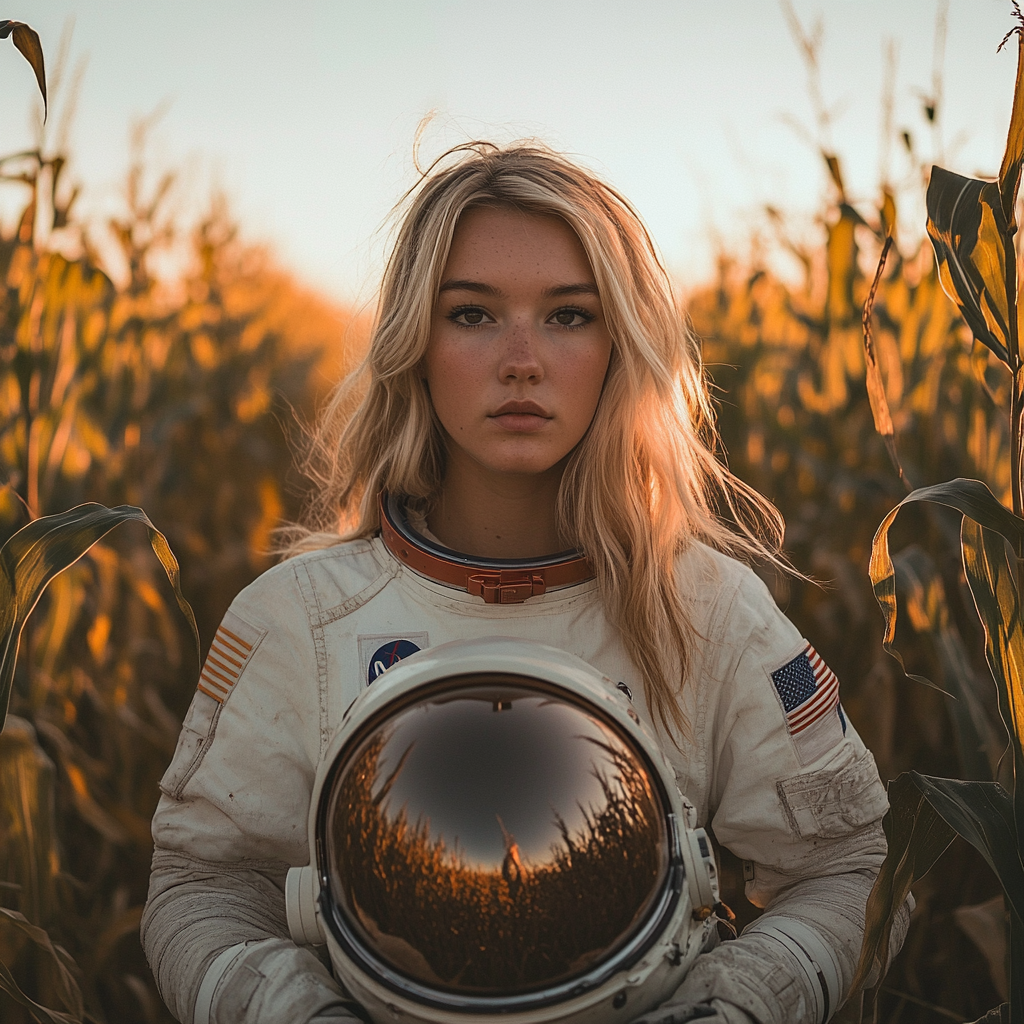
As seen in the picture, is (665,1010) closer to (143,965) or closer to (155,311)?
(143,965)

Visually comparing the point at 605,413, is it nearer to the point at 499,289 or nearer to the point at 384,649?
the point at 499,289

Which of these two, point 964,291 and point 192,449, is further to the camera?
point 192,449

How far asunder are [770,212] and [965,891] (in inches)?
98.4

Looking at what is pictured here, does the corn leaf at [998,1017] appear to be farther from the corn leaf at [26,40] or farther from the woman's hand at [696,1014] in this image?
the corn leaf at [26,40]

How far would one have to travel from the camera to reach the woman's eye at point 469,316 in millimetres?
1551

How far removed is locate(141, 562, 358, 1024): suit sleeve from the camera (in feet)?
4.56

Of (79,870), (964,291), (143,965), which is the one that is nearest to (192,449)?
(79,870)

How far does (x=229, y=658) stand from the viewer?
59.9 inches

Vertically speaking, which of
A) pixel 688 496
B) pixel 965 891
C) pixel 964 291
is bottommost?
pixel 965 891

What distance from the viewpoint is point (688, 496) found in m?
1.63

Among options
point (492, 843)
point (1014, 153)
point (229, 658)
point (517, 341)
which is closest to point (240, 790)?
point (229, 658)

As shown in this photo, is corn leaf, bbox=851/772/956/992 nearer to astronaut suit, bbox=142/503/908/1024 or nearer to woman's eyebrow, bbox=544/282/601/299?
astronaut suit, bbox=142/503/908/1024

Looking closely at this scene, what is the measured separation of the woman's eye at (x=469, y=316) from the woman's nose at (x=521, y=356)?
0.24 feet

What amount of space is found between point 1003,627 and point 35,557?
120cm
